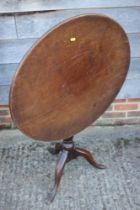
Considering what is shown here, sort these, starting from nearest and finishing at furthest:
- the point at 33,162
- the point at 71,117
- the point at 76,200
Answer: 1. the point at 71,117
2. the point at 76,200
3. the point at 33,162

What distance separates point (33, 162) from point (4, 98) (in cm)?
59

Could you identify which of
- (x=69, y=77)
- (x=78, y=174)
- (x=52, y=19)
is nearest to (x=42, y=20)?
(x=52, y=19)

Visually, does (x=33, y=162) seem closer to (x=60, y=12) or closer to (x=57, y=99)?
(x=57, y=99)

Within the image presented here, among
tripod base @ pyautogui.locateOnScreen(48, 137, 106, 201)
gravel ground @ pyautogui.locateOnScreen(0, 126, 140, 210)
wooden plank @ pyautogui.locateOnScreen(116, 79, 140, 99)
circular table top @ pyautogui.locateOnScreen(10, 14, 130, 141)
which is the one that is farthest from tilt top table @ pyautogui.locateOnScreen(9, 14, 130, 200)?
wooden plank @ pyautogui.locateOnScreen(116, 79, 140, 99)

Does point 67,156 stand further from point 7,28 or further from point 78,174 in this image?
point 7,28

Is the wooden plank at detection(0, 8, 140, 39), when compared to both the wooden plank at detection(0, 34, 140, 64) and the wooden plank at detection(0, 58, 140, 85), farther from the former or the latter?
the wooden plank at detection(0, 58, 140, 85)

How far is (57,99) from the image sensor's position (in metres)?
1.92

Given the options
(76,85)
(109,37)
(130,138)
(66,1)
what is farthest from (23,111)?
(130,138)

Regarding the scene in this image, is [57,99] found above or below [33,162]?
above

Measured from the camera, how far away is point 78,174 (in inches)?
97.7

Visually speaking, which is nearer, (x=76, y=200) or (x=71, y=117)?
(x=71, y=117)

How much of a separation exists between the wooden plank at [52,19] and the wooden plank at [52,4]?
0.04 m

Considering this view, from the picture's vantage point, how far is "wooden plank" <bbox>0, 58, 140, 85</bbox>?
2.61 metres

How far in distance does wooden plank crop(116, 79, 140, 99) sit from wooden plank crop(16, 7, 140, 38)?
1.63ft
